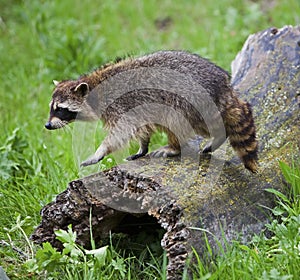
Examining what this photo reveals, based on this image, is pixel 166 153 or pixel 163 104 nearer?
pixel 166 153

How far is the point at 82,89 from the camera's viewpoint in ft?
16.0

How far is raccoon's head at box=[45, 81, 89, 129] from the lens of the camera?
16.0ft

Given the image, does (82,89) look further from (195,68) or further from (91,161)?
(195,68)

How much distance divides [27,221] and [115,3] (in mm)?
5512

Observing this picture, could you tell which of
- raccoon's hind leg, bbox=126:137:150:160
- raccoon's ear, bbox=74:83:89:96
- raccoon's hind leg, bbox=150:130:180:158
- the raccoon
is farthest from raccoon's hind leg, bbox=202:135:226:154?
raccoon's ear, bbox=74:83:89:96

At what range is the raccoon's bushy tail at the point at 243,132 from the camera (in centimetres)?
427

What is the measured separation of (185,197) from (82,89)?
5.19 feet

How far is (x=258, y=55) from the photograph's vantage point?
543cm

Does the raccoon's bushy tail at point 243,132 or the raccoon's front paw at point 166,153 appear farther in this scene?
the raccoon's front paw at point 166,153

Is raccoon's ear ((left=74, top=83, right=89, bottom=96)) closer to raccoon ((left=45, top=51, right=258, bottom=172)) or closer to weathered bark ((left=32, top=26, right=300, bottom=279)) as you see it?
raccoon ((left=45, top=51, right=258, bottom=172))

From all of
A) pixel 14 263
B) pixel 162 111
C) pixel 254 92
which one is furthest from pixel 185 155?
pixel 14 263

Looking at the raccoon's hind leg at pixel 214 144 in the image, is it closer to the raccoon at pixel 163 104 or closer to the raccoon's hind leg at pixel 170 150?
the raccoon at pixel 163 104

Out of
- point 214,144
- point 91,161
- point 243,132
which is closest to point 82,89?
point 91,161

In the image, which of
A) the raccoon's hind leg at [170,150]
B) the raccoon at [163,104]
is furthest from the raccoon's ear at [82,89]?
the raccoon's hind leg at [170,150]
